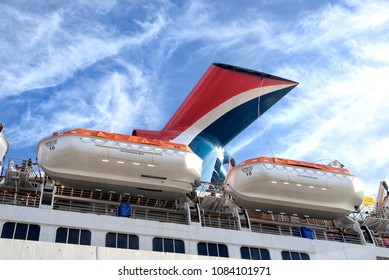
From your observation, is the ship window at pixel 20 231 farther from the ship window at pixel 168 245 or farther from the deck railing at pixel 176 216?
the ship window at pixel 168 245

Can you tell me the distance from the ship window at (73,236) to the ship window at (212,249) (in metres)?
4.01

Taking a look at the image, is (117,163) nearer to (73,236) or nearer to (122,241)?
(122,241)

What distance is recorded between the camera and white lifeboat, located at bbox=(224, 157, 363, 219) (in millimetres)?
20344

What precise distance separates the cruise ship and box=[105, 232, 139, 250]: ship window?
35 millimetres

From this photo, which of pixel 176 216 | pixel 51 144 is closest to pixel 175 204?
pixel 176 216

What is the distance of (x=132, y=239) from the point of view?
17.0m

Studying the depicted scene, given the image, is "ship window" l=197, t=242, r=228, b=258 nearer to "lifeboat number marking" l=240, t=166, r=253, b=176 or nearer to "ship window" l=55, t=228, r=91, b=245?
"lifeboat number marking" l=240, t=166, r=253, b=176

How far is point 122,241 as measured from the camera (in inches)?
661

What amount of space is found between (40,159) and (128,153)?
11.5 feet

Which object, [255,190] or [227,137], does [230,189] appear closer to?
[255,190]

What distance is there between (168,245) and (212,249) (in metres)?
1.66

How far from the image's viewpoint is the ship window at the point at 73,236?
53.3ft

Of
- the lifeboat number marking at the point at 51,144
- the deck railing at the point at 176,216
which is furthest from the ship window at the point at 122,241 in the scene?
the lifeboat number marking at the point at 51,144
